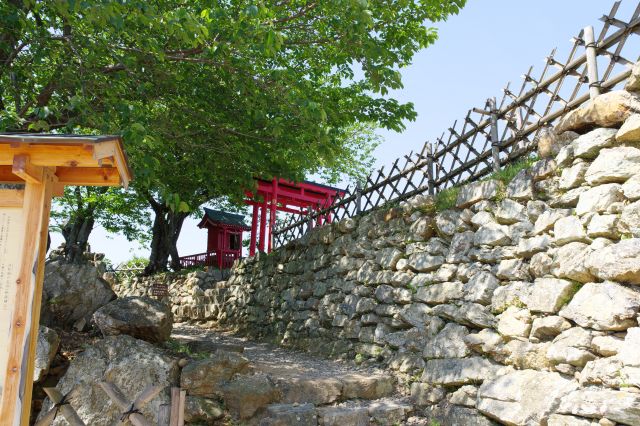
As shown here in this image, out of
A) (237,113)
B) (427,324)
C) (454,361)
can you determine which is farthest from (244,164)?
(454,361)

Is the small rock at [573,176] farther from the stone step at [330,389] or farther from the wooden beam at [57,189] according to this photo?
the wooden beam at [57,189]

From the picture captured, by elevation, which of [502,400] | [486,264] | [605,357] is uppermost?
[486,264]

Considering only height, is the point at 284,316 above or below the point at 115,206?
below

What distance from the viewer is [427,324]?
6.77 meters

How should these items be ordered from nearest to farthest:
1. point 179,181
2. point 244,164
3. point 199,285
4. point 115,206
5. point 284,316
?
point 244,164
point 284,316
point 179,181
point 199,285
point 115,206

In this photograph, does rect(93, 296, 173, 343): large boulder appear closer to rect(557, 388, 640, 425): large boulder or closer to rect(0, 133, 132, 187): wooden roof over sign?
rect(0, 133, 132, 187): wooden roof over sign

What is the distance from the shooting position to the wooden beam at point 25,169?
130 inches

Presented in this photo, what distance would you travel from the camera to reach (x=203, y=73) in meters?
8.09

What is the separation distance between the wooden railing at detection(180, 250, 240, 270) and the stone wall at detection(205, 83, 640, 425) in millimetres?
10721

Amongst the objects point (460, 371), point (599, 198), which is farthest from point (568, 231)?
point (460, 371)

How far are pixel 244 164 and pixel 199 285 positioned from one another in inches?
251

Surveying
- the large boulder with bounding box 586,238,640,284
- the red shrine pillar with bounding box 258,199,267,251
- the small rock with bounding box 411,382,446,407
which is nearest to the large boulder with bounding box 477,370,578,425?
the small rock with bounding box 411,382,446,407

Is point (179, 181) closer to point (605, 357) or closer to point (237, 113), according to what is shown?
point (237, 113)

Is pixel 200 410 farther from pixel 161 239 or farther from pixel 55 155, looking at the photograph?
pixel 161 239
